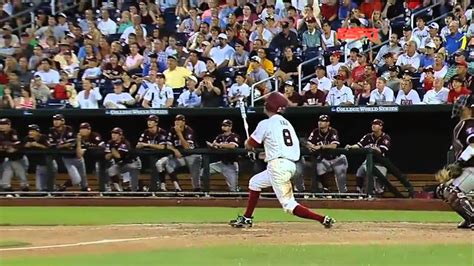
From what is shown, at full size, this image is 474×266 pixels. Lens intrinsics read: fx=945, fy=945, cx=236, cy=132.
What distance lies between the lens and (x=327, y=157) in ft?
50.7

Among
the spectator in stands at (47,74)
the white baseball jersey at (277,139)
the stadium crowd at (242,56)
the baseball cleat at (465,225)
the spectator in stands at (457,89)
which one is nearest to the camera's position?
the white baseball jersey at (277,139)

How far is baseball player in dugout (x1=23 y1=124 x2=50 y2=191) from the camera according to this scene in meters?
16.5

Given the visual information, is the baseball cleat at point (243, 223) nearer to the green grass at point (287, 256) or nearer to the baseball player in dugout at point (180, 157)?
the green grass at point (287, 256)

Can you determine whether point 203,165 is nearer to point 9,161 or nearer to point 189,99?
point 189,99

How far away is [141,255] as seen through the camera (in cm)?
922

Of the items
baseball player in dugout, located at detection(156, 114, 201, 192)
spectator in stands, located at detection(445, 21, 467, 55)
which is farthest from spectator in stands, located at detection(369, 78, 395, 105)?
baseball player in dugout, located at detection(156, 114, 201, 192)

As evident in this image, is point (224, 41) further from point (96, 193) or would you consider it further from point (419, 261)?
point (419, 261)

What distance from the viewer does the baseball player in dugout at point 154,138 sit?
1617cm

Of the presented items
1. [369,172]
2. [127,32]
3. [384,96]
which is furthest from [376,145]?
[127,32]

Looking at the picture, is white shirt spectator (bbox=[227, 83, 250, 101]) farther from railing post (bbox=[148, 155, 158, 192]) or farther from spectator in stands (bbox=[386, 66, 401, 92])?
spectator in stands (bbox=[386, 66, 401, 92])

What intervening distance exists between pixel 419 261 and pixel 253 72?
838 centimetres

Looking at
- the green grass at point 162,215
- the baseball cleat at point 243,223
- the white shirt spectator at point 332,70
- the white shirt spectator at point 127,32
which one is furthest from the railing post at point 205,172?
the baseball cleat at point 243,223

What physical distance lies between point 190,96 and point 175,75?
71cm

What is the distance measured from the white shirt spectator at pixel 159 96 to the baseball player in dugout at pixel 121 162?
84 centimetres
